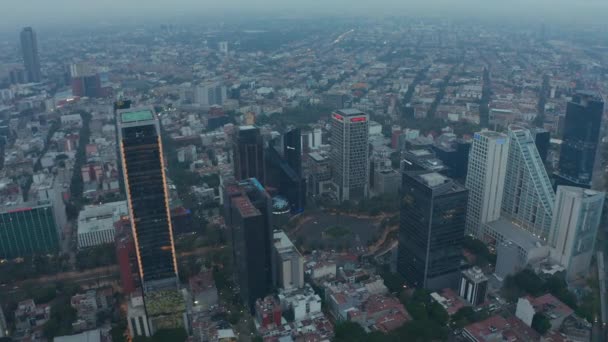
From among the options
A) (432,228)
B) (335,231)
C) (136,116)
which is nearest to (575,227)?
(432,228)

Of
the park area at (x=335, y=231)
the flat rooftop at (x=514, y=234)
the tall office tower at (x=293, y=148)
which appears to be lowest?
the park area at (x=335, y=231)

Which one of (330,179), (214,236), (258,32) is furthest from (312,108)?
(258,32)

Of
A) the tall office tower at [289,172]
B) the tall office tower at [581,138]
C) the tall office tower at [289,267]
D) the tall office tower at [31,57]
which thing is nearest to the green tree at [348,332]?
the tall office tower at [289,267]

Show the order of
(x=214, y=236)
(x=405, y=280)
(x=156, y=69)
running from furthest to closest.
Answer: (x=156, y=69) → (x=214, y=236) → (x=405, y=280)

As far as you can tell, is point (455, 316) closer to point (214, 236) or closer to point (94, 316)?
point (214, 236)

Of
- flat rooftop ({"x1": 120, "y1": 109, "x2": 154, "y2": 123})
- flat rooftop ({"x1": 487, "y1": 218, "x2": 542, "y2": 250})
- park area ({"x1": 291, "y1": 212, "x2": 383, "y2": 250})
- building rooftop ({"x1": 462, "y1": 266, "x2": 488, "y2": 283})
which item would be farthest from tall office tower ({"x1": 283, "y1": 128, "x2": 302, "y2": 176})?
building rooftop ({"x1": 462, "y1": 266, "x2": 488, "y2": 283})

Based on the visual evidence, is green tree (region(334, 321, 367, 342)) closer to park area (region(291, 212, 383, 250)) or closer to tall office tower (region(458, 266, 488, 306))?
tall office tower (region(458, 266, 488, 306))

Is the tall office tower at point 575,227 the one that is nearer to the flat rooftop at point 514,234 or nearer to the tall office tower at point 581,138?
the flat rooftop at point 514,234
